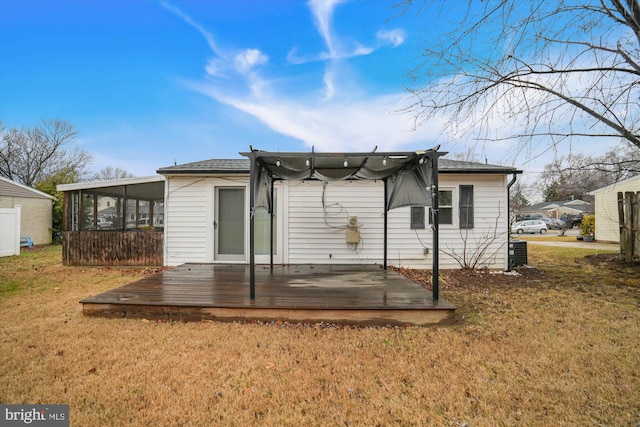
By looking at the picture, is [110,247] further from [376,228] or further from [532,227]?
[532,227]

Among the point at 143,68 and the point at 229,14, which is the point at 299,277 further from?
the point at 143,68

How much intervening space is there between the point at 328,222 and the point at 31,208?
48.5 feet

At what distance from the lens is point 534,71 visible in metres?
4.38

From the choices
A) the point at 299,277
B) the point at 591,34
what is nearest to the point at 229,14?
the point at 299,277

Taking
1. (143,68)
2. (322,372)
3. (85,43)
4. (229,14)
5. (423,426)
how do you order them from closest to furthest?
(423,426), (322,372), (229,14), (85,43), (143,68)

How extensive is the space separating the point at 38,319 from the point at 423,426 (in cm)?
490

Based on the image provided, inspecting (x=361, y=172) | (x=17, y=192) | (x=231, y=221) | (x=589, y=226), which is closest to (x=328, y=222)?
(x=361, y=172)

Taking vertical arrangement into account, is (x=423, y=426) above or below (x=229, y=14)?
below

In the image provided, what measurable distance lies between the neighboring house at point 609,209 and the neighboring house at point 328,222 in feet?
39.0

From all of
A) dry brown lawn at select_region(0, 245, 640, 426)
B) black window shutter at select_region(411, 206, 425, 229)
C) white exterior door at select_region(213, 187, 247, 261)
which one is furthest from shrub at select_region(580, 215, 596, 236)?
white exterior door at select_region(213, 187, 247, 261)

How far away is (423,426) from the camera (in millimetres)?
1856

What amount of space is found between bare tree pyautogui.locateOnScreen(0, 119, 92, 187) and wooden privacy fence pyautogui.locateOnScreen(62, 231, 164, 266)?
20.5 m

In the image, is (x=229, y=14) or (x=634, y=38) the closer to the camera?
(x=634, y=38)

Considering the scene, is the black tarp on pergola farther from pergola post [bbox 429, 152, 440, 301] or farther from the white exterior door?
the white exterior door
